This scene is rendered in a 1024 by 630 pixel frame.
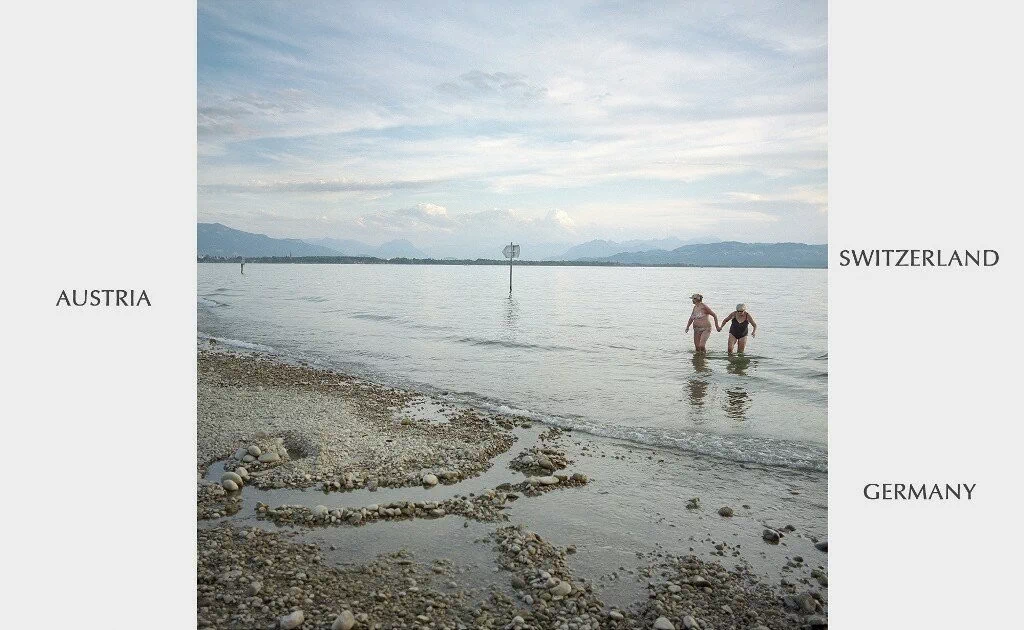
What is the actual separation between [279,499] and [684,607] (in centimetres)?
400

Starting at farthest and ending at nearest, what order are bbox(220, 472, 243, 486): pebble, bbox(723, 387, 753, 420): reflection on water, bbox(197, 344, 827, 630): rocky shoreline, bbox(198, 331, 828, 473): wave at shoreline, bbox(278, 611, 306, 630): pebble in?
bbox(723, 387, 753, 420): reflection on water, bbox(198, 331, 828, 473): wave at shoreline, bbox(220, 472, 243, 486): pebble, bbox(197, 344, 827, 630): rocky shoreline, bbox(278, 611, 306, 630): pebble

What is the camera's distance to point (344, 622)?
403cm

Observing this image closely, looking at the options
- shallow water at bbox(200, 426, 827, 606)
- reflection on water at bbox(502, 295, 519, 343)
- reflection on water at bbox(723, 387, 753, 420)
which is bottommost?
shallow water at bbox(200, 426, 827, 606)

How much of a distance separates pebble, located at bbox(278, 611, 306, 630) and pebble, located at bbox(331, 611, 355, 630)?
217 mm

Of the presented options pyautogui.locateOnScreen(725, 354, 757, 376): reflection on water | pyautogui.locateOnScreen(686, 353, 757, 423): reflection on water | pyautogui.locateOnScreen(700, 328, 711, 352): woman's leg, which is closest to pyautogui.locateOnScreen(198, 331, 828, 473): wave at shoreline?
pyautogui.locateOnScreen(686, 353, 757, 423): reflection on water

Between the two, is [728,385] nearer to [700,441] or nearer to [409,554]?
[700,441]

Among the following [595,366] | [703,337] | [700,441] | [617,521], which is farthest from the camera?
[703,337]

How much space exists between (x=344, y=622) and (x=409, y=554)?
1.14 m

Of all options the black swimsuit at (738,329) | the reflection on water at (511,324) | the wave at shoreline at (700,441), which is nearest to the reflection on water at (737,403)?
the wave at shoreline at (700,441)

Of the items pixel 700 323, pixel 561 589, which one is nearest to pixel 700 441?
pixel 561 589

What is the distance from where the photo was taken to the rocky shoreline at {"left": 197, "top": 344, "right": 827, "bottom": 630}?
14.1 feet

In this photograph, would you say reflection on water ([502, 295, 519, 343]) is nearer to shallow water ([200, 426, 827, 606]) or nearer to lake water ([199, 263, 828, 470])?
lake water ([199, 263, 828, 470])

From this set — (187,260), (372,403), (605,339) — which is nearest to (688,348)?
(605,339)

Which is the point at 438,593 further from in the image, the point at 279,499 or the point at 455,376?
the point at 455,376
